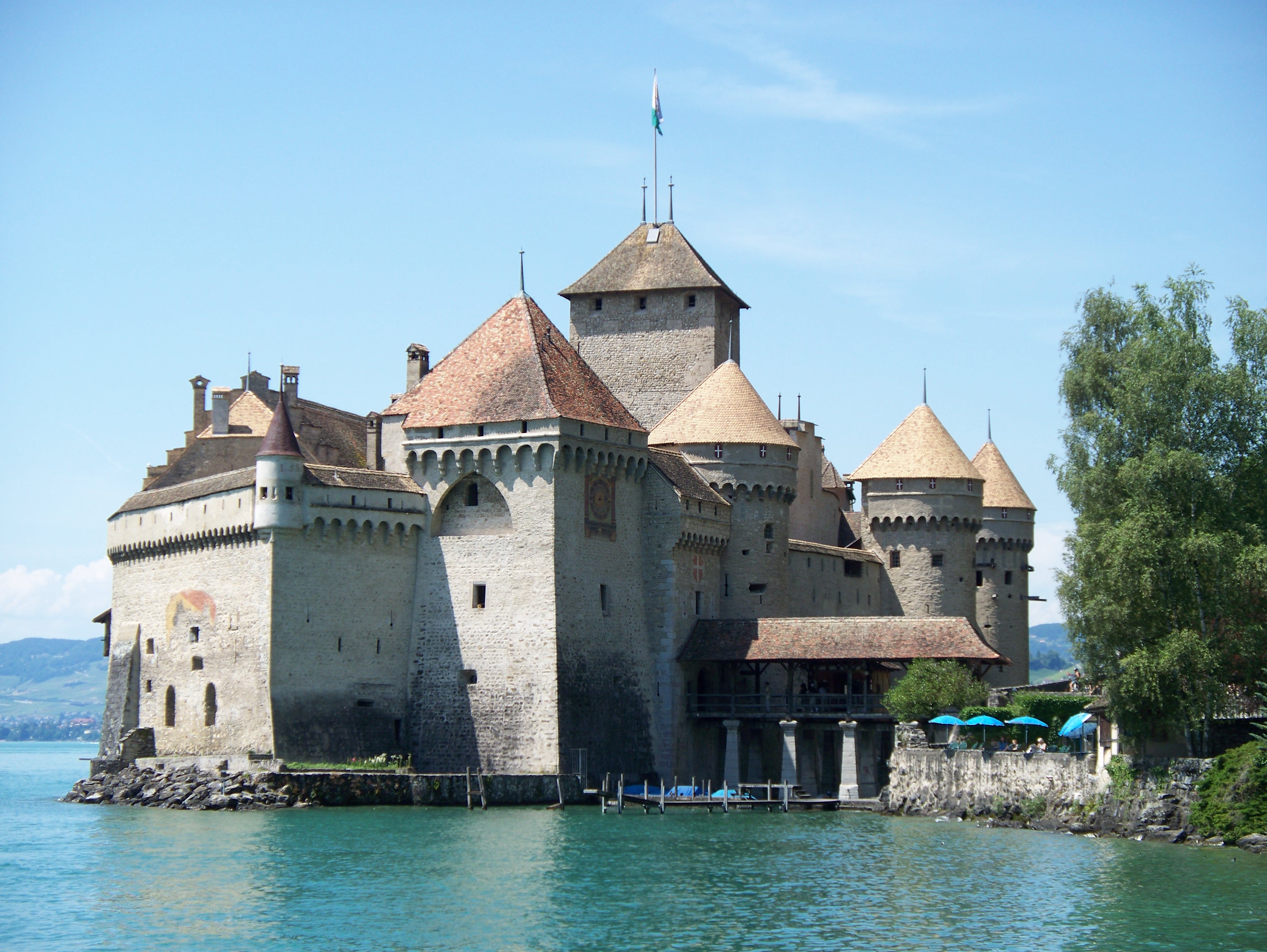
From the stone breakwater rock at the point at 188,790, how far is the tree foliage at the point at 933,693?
17.7 m

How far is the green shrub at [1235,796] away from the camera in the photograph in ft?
139

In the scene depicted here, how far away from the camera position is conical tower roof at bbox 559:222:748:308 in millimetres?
70562

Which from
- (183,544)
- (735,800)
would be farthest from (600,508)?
(183,544)

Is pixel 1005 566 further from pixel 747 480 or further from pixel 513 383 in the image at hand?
pixel 513 383

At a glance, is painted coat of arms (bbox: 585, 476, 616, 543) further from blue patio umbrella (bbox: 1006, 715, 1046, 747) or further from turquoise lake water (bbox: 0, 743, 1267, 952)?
blue patio umbrella (bbox: 1006, 715, 1046, 747)

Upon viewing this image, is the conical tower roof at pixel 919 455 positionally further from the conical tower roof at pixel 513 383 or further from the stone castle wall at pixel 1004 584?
the conical tower roof at pixel 513 383

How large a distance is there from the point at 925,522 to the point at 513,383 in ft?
67.8

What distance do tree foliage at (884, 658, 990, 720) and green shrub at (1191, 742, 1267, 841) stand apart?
10912 mm

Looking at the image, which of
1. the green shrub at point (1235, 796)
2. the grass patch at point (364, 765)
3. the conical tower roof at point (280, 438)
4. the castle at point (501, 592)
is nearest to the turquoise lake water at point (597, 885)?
the green shrub at point (1235, 796)

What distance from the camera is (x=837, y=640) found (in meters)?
58.1

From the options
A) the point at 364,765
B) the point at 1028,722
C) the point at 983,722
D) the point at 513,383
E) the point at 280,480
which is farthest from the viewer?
the point at 513,383

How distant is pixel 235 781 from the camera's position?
50.9 metres

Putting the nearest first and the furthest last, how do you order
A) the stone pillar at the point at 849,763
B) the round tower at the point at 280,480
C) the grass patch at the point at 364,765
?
the grass patch at the point at 364,765 < the round tower at the point at 280,480 < the stone pillar at the point at 849,763

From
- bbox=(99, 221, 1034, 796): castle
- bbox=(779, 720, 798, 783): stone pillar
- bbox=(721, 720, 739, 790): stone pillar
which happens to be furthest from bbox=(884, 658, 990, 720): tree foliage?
bbox=(721, 720, 739, 790): stone pillar
